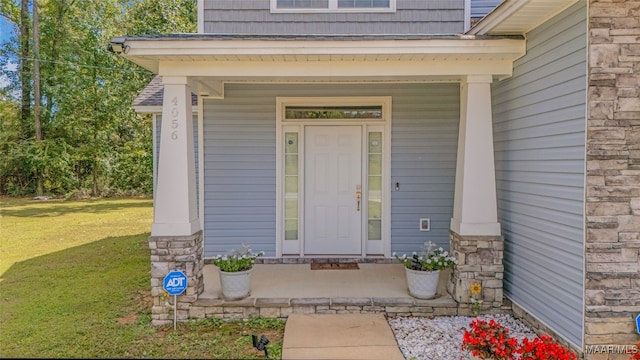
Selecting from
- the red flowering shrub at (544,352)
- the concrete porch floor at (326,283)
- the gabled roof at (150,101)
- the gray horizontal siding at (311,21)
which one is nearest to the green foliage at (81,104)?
the gabled roof at (150,101)

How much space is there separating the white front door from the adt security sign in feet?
7.22

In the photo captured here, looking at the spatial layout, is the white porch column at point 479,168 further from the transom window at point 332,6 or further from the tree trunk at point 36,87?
the tree trunk at point 36,87

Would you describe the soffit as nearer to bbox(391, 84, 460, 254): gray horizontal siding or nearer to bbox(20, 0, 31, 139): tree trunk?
bbox(391, 84, 460, 254): gray horizontal siding

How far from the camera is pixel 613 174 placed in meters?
3.04

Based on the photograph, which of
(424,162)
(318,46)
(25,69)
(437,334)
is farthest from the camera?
(25,69)

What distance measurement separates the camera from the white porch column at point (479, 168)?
4.09 metres

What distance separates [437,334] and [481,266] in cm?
85

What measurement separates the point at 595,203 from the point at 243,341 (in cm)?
304

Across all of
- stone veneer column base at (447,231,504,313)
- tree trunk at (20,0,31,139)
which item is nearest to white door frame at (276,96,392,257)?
stone veneer column base at (447,231,504,313)

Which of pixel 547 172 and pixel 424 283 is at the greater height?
pixel 547 172

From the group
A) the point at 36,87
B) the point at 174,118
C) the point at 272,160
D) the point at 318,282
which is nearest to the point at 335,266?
the point at 318,282

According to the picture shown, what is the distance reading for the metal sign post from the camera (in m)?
3.87

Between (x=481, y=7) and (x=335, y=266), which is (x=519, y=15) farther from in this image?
(x=335, y=266)

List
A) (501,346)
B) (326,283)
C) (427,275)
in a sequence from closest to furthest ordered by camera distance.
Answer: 1. (501,346)
2. (427,275)
3. (326,283)
